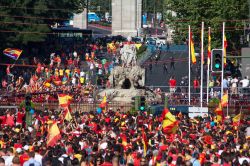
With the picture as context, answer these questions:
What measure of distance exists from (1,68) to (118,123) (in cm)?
4734

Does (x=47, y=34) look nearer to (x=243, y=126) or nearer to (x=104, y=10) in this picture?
(x=243, y=126)

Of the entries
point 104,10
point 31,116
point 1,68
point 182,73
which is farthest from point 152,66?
point 104,10

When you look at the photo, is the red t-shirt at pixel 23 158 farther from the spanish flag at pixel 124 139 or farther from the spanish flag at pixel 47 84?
the spanish flag at pixel 47 84

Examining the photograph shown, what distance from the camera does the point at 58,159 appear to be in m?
27.8

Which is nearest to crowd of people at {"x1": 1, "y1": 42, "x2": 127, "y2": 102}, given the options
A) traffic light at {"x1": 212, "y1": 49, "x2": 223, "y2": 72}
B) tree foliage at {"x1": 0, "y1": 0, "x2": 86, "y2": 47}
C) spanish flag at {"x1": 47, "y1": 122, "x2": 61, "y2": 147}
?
tree foliage at {"x1": 0, "y1": 0, "x2": 86, "y2": 47}

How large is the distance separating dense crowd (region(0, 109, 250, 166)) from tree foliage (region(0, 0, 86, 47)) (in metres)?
45.0

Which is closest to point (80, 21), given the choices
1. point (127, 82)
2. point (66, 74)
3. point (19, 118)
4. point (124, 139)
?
point (66, 74)

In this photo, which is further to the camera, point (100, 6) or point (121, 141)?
point (100, 6)

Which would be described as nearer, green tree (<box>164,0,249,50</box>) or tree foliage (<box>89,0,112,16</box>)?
green tree (<box>164,0,249,50</box>)

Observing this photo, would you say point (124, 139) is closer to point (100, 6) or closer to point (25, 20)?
point (25, 20)

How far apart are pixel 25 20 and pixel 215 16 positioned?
15103 mm

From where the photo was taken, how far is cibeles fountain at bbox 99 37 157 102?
192ft

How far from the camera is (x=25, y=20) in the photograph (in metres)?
92.4

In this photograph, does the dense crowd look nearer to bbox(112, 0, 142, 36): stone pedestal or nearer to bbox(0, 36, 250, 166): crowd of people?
bbox(0, 36, 250, 166): crowd of people
